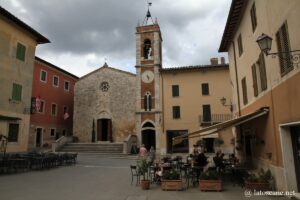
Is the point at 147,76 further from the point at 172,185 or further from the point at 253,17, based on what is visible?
the point at 172,185

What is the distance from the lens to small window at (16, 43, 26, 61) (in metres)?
18.4

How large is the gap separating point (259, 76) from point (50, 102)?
24.5m

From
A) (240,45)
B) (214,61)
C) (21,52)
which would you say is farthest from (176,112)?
(21,52)

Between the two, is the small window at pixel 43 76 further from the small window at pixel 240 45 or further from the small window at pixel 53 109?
the small window at pixel 240 45

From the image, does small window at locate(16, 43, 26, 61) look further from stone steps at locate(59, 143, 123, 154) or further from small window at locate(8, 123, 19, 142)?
stone steps at locate(59, 143, 123, 154)

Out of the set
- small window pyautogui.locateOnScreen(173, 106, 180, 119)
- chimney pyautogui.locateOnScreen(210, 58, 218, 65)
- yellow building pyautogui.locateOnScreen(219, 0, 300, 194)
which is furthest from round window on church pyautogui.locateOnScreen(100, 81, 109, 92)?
yellow building pyautogui.locateOnScreen(219, 0, 300, 194)

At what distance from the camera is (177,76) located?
86.4 ft

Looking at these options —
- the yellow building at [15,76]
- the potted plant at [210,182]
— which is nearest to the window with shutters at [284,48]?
the potted plant at [210,182]

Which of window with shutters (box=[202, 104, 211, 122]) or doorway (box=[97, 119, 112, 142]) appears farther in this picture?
doorway (box=[97, 119, 112, 142])

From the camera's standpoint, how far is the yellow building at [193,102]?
2517cm

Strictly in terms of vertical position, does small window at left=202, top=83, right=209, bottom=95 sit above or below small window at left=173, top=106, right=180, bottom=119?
above

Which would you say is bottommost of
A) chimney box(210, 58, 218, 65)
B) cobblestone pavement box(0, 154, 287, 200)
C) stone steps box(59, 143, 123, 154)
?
cobblestone pavement box(0, 154, 287, 200)

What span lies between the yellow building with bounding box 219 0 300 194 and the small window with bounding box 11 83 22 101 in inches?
596

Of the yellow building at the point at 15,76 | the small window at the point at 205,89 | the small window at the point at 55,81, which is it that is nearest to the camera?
the yellow building at the point at 15,76
